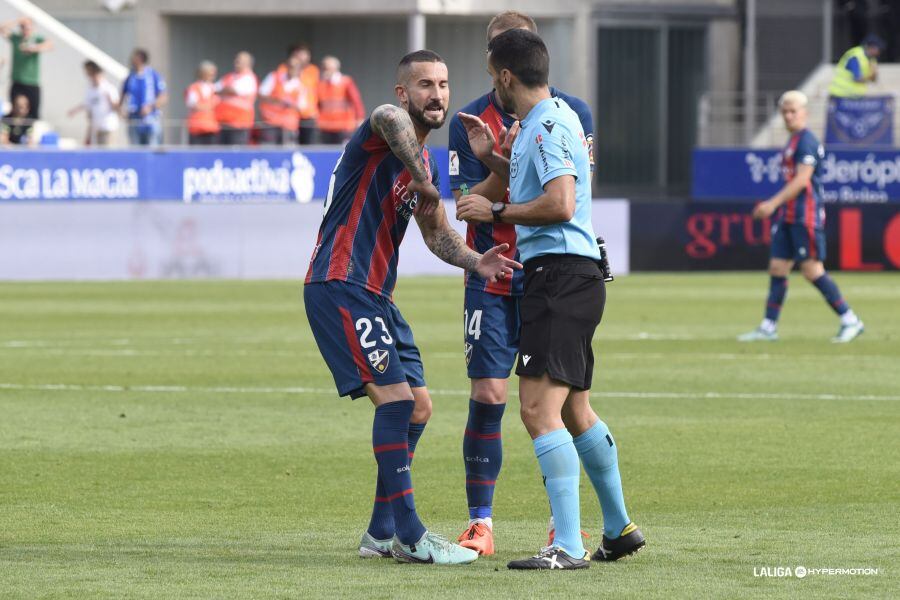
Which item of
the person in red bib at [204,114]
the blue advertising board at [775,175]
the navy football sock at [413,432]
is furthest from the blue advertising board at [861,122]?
the navy football sock at [413,432]

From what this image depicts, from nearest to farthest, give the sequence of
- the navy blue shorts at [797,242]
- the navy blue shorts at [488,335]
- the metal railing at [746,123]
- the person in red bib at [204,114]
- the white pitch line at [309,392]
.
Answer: the navy blue shorts at [488,335], the white pitch line at [309,392], the navy blue shorts at [797,242], the person in red bib at [204,114], the metal railing at [746,123]

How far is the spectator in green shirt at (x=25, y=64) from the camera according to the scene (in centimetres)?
2850

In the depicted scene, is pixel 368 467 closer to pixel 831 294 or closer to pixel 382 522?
pixel 382 522

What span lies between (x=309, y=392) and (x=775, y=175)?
61.5 ft

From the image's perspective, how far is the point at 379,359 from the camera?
696 cm

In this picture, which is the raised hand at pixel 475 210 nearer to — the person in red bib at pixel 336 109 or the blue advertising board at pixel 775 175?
the blue advertising board at pixel 775 175

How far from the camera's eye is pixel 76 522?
7754 mm

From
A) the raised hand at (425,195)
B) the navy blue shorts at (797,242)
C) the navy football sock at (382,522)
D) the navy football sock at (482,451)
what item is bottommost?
the navy football sock at (382,522)

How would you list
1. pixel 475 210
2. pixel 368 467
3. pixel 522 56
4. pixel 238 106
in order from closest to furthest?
pixel 522 56, pixel 475 210, pixel 368 467, pixel 238 106

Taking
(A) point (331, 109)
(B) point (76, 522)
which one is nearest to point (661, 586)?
(B) point (76, 522)

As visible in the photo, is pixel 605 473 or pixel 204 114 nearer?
pixel 605 473

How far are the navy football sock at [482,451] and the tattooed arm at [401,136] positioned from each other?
1186 mm

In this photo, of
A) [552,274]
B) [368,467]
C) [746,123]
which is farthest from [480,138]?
[746,123]

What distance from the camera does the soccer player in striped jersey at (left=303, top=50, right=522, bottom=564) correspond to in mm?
6914
